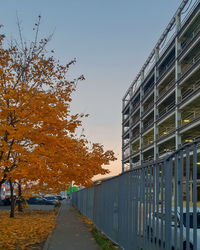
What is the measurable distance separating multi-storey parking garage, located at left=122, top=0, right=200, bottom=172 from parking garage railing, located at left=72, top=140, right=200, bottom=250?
32009 millimetres

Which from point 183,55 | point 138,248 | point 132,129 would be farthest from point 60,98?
point 132,129

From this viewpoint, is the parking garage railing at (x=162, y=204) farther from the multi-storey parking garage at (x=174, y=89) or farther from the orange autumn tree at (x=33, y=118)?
the multi-storey parking garage at (x=174, y=89)

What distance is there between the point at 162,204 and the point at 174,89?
138ft

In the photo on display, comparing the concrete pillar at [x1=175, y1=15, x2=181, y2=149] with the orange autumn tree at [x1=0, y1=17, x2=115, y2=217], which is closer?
the orange autumn tree at [x1=0, y1=17, x2=115, y2=217]

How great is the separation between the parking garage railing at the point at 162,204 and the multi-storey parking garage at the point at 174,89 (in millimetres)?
32009

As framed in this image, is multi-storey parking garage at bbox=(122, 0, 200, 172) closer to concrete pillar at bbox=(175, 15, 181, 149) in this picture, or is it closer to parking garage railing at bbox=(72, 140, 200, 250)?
concrete pillar at bbox=(175, 15, 181, 149)

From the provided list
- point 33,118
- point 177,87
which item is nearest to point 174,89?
point 177,87

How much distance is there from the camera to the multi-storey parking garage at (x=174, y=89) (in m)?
40.4

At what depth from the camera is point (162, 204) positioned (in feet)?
16.9

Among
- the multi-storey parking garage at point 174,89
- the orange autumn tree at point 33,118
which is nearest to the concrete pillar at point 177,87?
the multi-storey parking garage at point 174,89

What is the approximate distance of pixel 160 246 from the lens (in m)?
5.25

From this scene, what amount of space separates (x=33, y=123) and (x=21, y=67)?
3.27 metres

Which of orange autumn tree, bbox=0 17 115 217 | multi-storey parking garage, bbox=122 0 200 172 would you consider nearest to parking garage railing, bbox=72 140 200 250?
orange autumn tree, bbox=0 17 115 217

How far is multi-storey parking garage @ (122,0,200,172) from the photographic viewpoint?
4041cm
